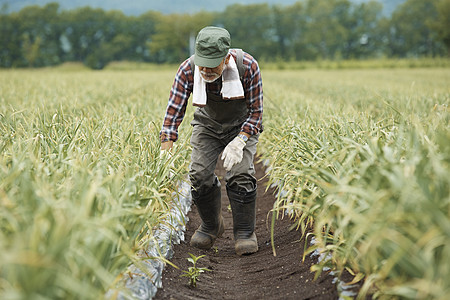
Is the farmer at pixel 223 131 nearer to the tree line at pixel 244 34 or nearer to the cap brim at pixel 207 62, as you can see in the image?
the cap brim at pixel 207 62

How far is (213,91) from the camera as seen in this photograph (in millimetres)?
3279

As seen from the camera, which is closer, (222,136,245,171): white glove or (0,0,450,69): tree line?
(222,136,245,171): white glove

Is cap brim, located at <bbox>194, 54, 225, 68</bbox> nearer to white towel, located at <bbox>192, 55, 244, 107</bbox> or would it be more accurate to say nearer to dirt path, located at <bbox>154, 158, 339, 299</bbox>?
white towel, located at <bbox>192, 55, 244, 107</bbox>

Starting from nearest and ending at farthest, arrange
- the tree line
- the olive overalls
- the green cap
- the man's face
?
the green cap → the man's face → the olive overalls → the tree line

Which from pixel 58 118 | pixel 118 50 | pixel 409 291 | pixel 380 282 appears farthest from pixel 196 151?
pixel 118 50

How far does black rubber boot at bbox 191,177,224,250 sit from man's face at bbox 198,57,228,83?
2.75ft

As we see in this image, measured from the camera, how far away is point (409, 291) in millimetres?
1539

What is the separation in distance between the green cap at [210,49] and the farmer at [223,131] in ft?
0.36

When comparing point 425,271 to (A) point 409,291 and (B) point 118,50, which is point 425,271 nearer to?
(A) point 409,291

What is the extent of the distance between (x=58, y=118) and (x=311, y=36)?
5676cm

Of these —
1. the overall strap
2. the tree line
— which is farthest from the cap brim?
the tree line

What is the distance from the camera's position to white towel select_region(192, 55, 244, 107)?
3072 millimetres

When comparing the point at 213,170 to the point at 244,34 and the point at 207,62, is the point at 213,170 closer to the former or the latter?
the point at 207,62

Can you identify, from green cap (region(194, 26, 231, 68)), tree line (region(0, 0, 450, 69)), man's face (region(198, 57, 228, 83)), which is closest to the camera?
green cap (region(194, 26, 231, 68))
